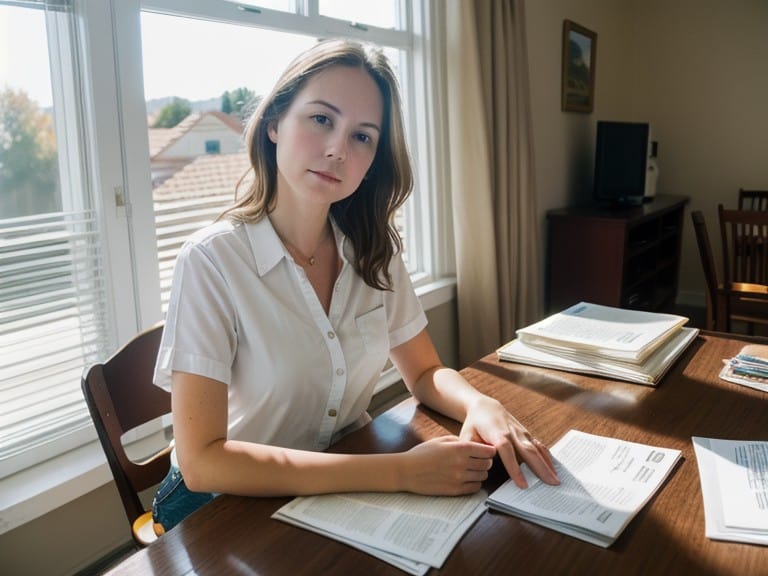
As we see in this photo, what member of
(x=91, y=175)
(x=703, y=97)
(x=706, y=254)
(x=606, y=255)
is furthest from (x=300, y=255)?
(x=703, y=97)

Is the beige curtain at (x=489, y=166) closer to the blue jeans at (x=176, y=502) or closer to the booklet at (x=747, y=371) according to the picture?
the booklet at (x=747, y=371)

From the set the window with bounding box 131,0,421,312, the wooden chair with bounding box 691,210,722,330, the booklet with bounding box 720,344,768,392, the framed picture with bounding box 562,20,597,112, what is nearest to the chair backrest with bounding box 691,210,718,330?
the wooden chair with bounding box 691,210,722,330

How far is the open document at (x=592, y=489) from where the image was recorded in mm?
832

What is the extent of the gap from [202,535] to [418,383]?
57 cm

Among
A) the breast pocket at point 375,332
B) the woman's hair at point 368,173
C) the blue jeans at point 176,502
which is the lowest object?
the blue jeans at point 176,502

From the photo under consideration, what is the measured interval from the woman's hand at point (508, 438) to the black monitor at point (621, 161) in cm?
321

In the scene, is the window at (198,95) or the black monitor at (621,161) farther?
the black monitor at (621,161)

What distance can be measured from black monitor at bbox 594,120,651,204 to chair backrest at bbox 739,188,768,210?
27.8 inches

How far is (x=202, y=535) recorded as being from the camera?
32.6 inches

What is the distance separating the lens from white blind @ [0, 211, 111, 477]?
1578mm

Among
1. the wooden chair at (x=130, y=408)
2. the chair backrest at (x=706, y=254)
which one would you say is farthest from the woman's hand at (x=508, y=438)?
the chair backrest at (x=706, y=254)

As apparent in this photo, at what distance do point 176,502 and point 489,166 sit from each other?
2.13 m

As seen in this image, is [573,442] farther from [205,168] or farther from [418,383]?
→ [205,168]

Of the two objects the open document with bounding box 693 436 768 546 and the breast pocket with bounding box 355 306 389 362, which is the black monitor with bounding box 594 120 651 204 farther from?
the open document with bounding box 693 436 768 546
